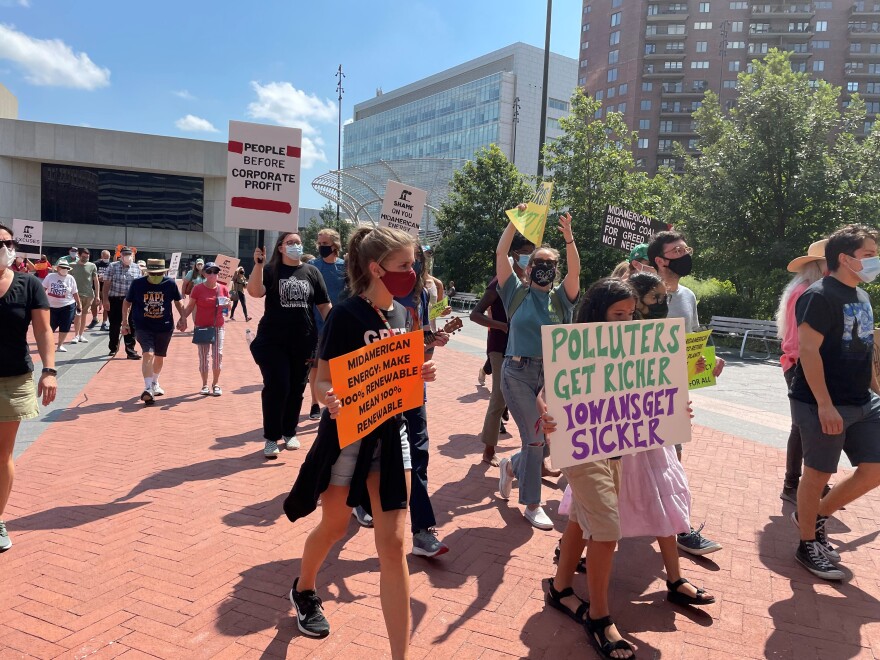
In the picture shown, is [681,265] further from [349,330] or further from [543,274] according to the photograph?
[349,330]

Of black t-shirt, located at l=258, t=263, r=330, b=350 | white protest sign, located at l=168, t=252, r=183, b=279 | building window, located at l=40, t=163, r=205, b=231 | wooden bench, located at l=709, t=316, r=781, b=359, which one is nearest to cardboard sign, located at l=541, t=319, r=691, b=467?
black t-shirt, located at l=258, t=263, r=330, b=350

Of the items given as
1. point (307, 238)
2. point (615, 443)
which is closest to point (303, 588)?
point (615, 443)

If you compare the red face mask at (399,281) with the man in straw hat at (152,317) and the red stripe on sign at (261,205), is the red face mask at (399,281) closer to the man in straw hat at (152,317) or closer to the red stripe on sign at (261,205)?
the red stripe on sign at (261,205)

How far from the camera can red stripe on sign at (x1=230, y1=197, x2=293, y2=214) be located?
5176 millimetres

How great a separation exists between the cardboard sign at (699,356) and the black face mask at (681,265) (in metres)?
0.44

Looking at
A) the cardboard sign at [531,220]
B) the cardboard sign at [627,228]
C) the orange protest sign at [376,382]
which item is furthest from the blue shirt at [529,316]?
the cardboard sign at [627,228]

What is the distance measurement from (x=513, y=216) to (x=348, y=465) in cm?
237

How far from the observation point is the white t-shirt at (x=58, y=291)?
1102cm

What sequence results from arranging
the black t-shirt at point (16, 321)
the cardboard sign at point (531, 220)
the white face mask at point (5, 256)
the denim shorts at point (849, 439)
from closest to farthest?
1. the white face mask at point (5, 256)
2. the black t-shirt at point (16, 321)
3. the denim shorts at point (849, 439)
4. the cardboard sign at point (531, 220)

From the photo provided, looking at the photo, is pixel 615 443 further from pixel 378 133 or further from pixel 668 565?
pixel 378 133

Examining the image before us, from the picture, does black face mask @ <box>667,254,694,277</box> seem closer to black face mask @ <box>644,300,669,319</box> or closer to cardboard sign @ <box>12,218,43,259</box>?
black face mask @ <box>644,300,669,319</box>

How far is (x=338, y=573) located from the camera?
3.53 metres

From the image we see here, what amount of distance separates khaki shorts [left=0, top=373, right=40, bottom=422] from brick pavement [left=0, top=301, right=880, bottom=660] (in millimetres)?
837

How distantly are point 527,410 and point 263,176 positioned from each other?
298cm
